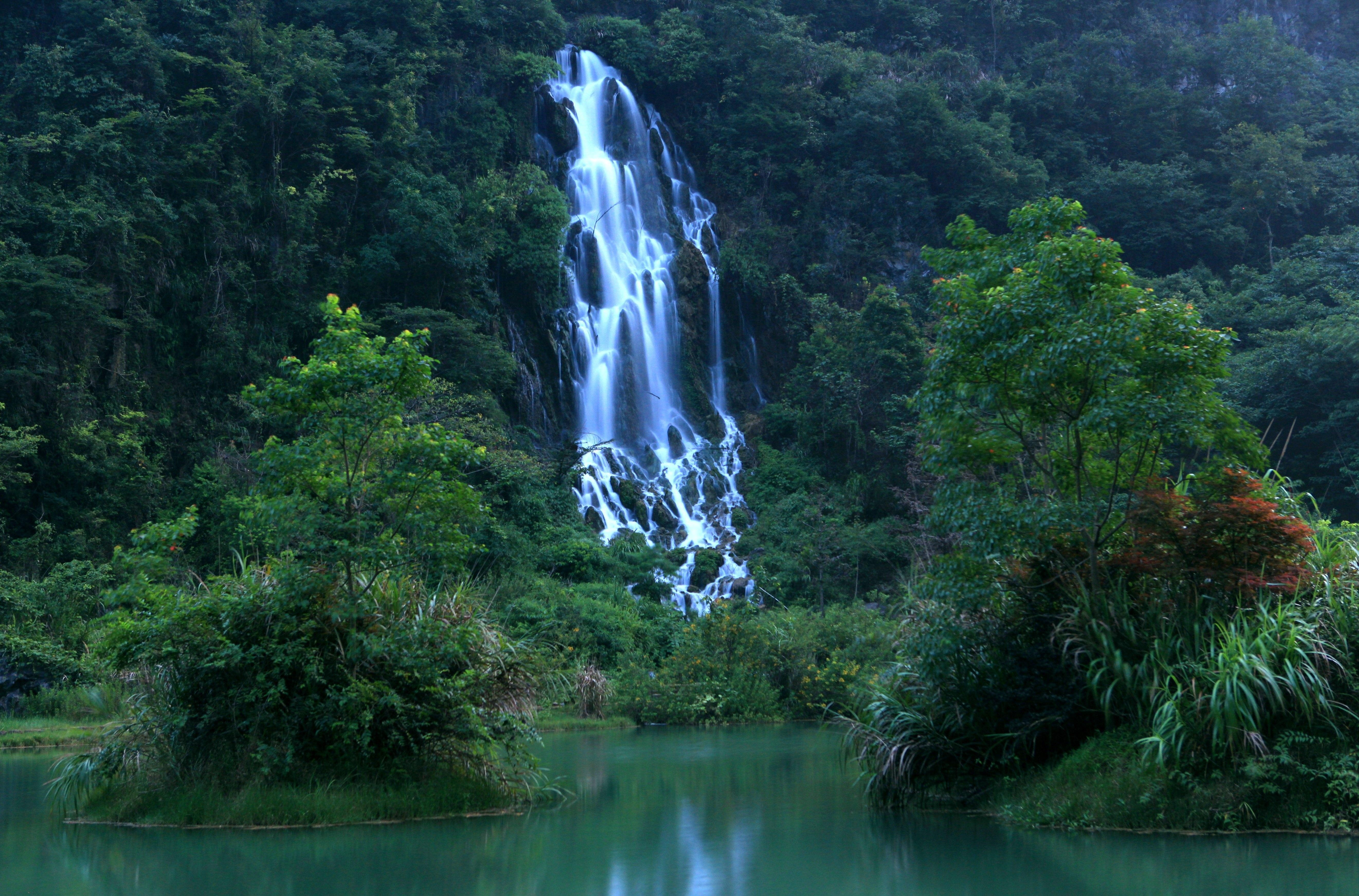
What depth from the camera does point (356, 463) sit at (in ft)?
35.6

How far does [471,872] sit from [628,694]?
1454 centimetres

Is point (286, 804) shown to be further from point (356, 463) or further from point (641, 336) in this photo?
point (641, 336)

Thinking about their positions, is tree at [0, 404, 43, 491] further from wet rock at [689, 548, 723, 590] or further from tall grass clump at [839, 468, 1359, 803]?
tall grass clump at [839, 468, 1359, 803]

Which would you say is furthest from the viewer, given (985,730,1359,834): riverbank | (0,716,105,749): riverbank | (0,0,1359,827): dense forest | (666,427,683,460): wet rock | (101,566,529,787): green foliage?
(666,427,683,460): wet rock

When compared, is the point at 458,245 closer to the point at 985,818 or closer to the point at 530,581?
the point at 530,581

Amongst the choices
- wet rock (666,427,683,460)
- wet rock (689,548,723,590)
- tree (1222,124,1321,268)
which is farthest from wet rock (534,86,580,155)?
tree (1222,124,1321,268)

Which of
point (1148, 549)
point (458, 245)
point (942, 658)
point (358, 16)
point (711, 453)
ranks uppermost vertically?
point (358, 16)

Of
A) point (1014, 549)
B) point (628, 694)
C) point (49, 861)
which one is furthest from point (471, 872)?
point (628, 694)

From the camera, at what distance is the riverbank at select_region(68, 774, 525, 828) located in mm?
9883

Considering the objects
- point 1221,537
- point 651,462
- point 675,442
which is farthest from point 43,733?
point 675,442

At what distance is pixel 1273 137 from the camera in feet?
148

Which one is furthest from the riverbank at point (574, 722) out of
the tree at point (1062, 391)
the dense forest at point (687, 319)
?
the tree at point (1062, 391)

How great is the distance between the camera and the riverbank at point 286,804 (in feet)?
32.4

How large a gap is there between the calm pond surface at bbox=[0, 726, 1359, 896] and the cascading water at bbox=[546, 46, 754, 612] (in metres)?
20.5
